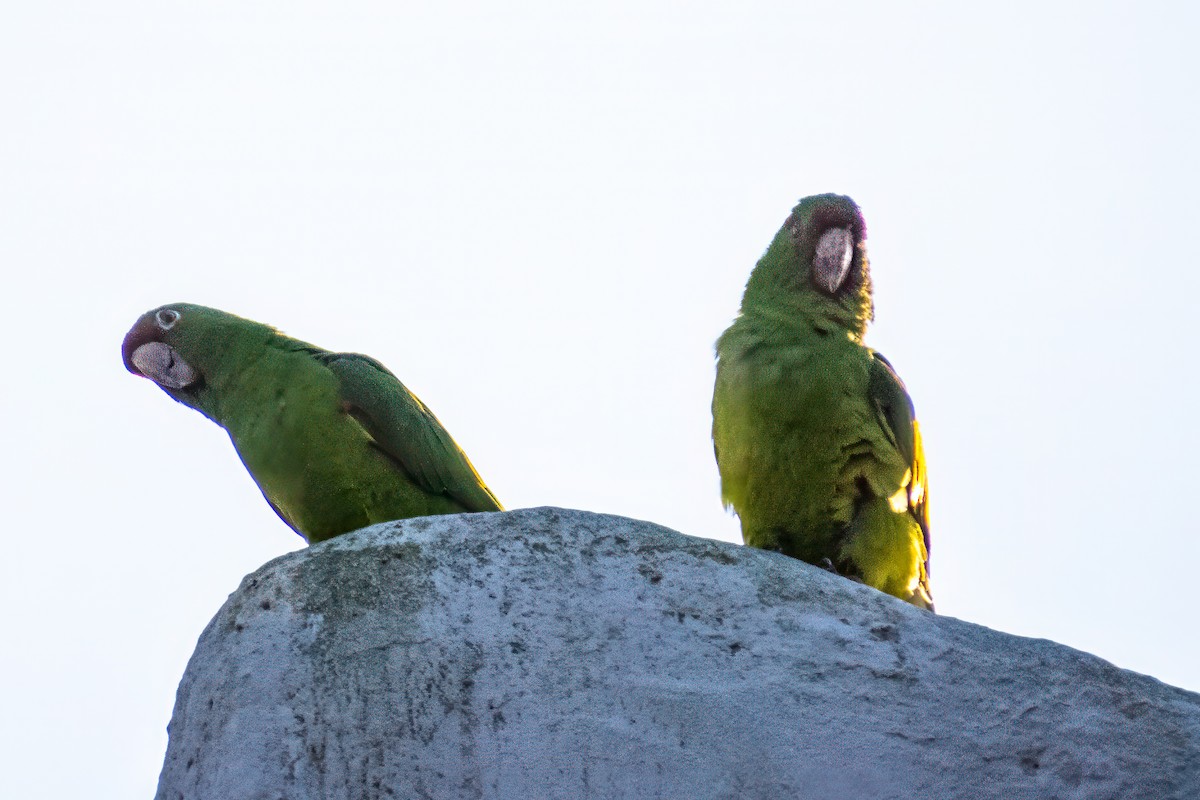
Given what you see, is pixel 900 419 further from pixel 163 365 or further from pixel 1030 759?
pixel 163 365

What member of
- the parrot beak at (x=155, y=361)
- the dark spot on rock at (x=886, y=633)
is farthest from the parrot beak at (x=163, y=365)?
the dark spot on rock at (x=886, y=633)

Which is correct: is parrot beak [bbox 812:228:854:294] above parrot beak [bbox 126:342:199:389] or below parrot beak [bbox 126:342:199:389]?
above

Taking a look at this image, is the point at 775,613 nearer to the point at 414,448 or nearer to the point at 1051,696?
the point at 1051,696

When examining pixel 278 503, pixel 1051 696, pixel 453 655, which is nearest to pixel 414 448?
pixel 278 503

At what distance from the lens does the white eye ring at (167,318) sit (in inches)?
264

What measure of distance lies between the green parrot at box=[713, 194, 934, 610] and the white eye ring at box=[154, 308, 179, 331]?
265cm

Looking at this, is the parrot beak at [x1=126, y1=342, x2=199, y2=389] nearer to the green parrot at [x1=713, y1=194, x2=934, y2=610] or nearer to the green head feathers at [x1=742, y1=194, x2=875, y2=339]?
the green parrot at [x1=713, y1=194, x2=934, y2=610]

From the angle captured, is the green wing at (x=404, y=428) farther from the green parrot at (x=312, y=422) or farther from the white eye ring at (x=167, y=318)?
the white eye ring at (x=167, y=318)

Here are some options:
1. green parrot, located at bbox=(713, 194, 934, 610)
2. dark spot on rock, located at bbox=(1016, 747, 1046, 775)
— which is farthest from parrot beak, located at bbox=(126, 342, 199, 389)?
dark spot on rock, located at bbox=(1016, 747, 1046, 775)

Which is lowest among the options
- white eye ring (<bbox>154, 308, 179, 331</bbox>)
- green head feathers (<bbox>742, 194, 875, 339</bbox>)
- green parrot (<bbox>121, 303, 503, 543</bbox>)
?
green parrot (<bbox>121, 303, 503, 543</bbox>)

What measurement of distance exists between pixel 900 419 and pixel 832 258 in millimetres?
860

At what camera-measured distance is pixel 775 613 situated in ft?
14.8

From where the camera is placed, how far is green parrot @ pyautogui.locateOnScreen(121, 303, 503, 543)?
6086 millimetres

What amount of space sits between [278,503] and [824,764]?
3109 millimetres
